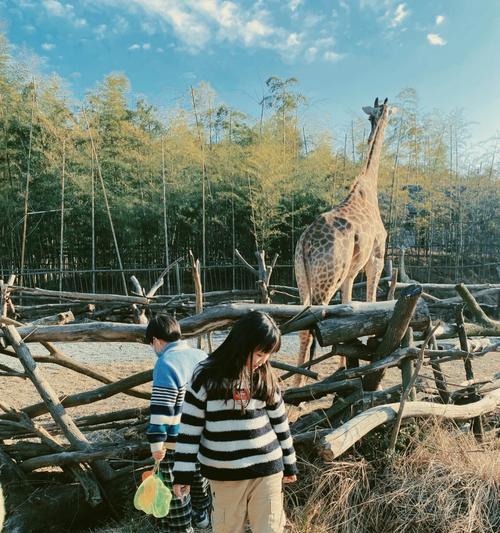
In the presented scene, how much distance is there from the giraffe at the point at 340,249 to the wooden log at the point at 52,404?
225cm

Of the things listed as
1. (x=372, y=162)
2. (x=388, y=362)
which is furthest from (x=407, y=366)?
(x=372, y=162)

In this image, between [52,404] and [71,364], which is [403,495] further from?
[71,364]

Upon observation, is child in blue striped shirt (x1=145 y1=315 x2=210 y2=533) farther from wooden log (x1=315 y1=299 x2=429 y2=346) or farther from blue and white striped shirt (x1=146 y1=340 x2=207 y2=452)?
wooden log (x1=315 y1=299 x2=429 y2=346)

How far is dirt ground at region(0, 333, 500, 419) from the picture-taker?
5.18m

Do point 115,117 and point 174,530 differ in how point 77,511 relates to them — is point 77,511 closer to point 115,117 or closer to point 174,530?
point 174,530

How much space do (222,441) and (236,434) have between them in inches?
2.2

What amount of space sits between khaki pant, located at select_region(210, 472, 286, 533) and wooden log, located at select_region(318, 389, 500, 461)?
42 cm

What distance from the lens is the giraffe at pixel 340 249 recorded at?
197 inches

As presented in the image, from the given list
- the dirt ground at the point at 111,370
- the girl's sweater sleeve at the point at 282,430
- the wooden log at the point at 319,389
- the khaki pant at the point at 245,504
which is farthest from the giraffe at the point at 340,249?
the khaki pant at the point at 245,504

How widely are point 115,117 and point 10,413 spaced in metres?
9.81

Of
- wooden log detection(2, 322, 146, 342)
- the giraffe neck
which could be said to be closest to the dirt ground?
wooden log detection(2, 322, 146, 342)

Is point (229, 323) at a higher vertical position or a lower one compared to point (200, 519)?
higher

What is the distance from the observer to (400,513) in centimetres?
246

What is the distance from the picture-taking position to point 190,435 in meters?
1.86
